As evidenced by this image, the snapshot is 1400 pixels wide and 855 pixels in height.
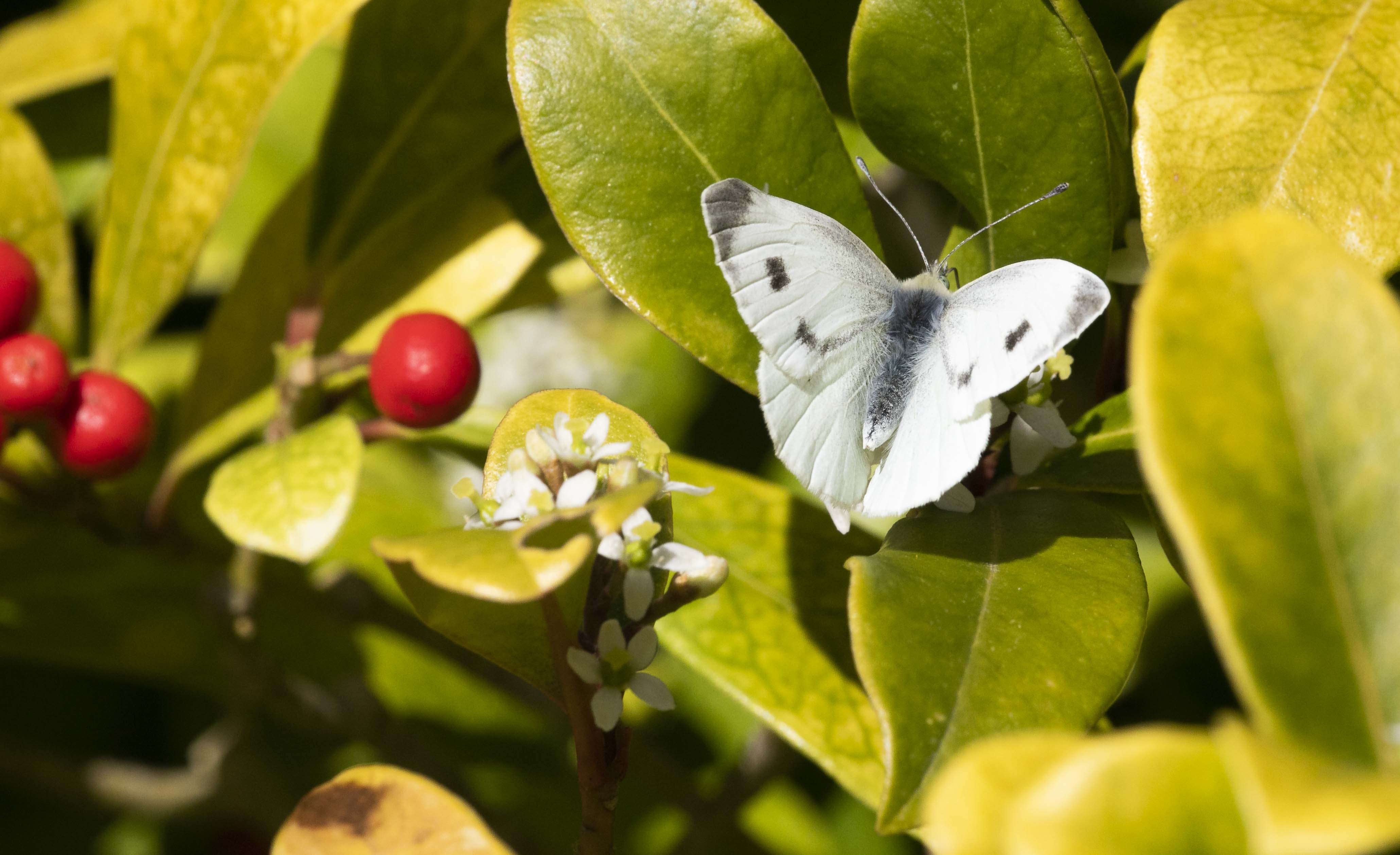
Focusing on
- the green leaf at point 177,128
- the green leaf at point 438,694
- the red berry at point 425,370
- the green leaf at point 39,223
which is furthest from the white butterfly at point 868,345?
the green leaf at point 438,694

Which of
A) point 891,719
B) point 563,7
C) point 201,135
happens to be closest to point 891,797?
point 891,719

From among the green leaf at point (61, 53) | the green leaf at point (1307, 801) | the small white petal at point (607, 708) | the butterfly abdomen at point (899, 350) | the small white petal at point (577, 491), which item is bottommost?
the small white petal at point (607, 708)

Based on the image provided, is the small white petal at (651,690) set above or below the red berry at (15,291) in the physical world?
below

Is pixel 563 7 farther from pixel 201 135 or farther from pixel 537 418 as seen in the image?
pixel 201 135

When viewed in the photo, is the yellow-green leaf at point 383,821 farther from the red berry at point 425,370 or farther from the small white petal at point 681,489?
the red berry at point 425,370

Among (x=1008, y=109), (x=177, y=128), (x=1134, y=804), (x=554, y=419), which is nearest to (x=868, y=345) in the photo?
(x=1008, y=109)
